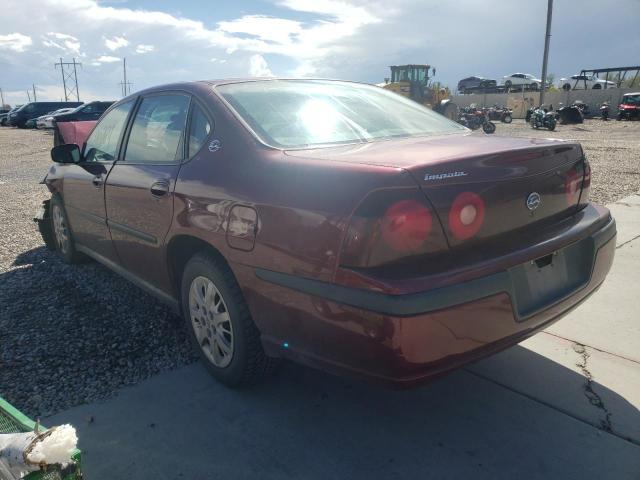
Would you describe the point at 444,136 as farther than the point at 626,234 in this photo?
No

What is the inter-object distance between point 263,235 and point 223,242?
1.06ft

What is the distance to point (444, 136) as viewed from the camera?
282cm

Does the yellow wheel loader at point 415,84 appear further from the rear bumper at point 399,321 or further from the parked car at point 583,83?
the rear bumper at point 399,321

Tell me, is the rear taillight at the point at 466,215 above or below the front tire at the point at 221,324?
above

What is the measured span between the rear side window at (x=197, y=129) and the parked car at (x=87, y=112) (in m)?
23.9

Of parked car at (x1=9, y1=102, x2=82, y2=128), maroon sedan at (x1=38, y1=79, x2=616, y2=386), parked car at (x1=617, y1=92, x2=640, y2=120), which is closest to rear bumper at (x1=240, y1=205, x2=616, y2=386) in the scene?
maroon sedan at (x1=38, y1=79, x2=616, y2=386)

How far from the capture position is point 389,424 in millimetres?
2480

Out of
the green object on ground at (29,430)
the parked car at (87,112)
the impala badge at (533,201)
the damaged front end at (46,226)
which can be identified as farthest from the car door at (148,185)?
the parked car at (87,112)

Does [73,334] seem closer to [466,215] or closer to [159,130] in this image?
[159,130]

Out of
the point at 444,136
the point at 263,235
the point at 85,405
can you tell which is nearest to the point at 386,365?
the point at 263,235

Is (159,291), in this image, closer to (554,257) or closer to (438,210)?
(438,210)

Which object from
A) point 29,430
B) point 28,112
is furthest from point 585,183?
point 28,112

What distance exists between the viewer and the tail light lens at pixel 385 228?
1902 millimetres

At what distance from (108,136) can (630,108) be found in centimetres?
3102
